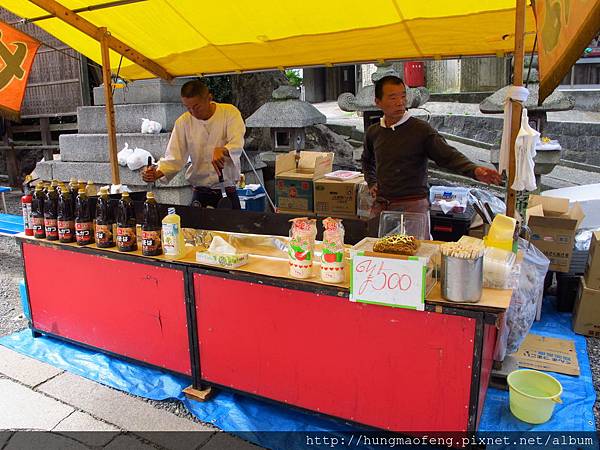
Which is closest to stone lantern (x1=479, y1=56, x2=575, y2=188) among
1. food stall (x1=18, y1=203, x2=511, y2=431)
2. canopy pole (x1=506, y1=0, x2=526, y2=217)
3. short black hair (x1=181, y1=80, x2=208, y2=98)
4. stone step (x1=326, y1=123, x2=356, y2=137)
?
canopy pole (x1=506, y1=0, x2=526, y2=217)

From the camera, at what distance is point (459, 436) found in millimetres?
2543

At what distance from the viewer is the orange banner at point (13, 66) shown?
4570 mm

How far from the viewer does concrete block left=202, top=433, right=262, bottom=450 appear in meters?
2.88

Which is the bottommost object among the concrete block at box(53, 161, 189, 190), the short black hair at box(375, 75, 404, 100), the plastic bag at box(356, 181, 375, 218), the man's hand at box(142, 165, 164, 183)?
the plastic bag at box(356, 181, 375, 218)

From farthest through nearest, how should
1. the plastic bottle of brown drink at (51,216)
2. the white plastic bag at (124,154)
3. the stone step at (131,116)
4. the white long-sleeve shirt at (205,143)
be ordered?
the stone step at (131,116)
the white plastic bag at (124,154)
the white long-sleeve shirt at (205,143)
the plastic bottle of brown drink at (51,216)

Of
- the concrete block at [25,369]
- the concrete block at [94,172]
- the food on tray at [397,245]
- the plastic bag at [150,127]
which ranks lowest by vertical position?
the concrete block at [25,369]

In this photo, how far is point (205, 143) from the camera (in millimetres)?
4762

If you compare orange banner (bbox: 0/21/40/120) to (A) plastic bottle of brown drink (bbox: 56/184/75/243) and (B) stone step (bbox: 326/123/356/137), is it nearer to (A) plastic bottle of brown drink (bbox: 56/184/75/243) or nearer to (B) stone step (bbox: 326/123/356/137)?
(A) plastic bottle of brown drink (bbox: 56/184/75/243)

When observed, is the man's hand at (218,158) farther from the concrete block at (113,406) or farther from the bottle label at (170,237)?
the concrete block at (113,406)

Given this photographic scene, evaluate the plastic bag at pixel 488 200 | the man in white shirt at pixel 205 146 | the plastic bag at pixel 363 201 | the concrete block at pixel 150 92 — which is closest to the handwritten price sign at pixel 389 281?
the man in white shirt at pixel 205 146

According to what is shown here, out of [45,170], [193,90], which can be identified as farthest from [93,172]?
[193,90]

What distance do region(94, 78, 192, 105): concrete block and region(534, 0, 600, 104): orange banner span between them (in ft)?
20.9

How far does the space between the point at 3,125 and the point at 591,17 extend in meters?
13.0

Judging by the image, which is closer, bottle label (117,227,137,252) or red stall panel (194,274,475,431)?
red stall panel (194,274,475,431)
